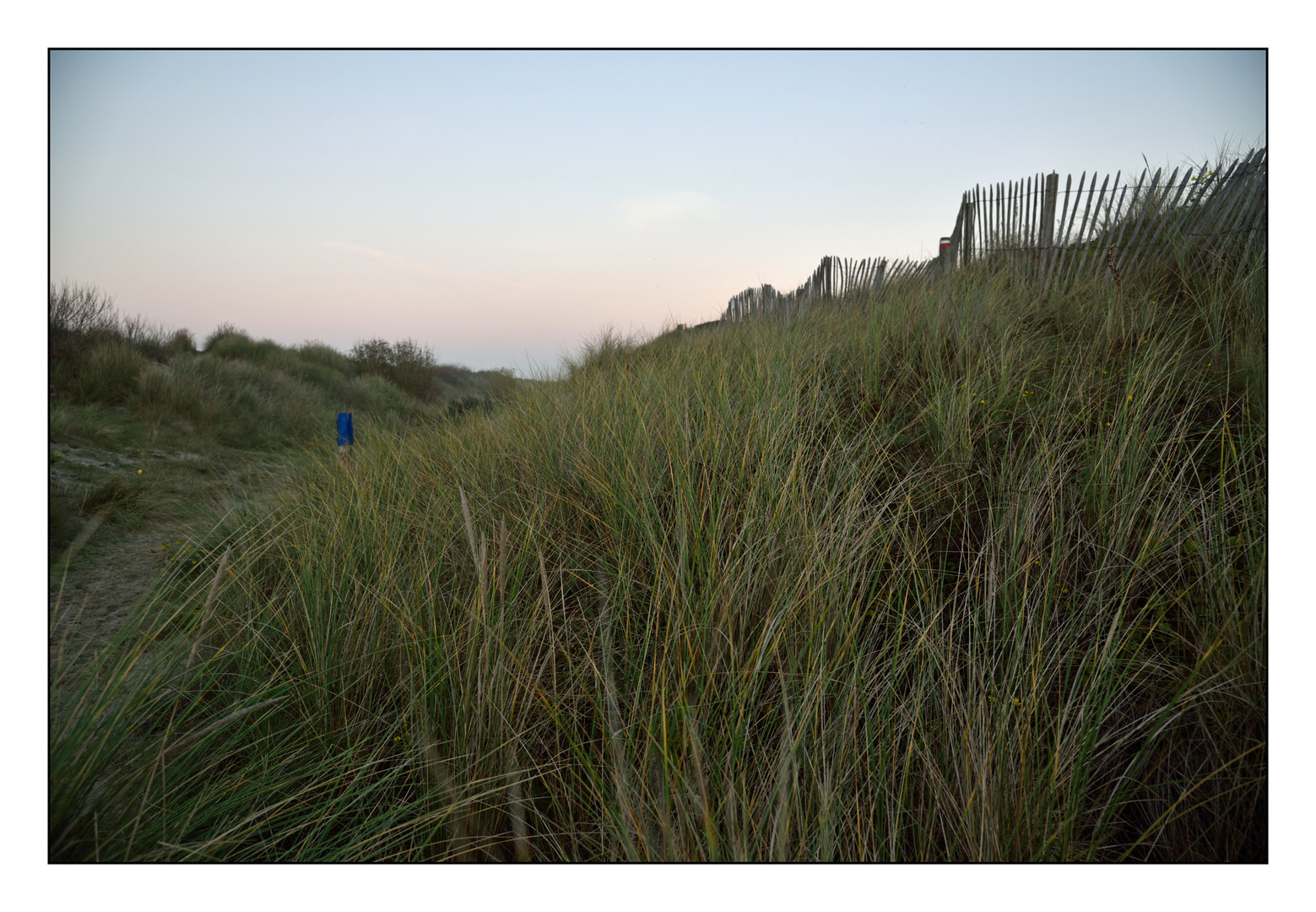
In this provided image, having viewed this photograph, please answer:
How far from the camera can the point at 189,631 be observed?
138cm

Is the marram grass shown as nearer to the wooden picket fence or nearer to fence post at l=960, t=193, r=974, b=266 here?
the wooden picket fence

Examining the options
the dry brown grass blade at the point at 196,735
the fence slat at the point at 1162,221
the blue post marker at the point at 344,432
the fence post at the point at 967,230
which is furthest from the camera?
the fence post at the point at 967,230

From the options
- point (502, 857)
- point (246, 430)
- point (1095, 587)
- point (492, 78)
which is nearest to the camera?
point (502, 857)

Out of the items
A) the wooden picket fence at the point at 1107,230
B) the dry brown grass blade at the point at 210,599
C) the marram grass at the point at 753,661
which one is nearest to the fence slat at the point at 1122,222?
the wooden picket fence at the point at 1107,230

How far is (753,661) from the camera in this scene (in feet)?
3.91

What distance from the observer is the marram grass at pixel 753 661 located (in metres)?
1.01

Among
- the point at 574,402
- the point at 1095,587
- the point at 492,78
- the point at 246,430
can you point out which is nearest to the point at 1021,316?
the point at 1095,587

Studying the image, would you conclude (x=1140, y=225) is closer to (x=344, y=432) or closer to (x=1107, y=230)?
(x=1107, y=230)

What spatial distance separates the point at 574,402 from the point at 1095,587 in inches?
94.3

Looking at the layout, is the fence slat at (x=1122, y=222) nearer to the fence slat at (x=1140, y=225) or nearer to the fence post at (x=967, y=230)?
the fence slat at (x=1140, y=225)

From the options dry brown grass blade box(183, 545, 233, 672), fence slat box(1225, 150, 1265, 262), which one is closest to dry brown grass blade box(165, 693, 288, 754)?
dry brown grass blade box(183, 545, 233, 672)

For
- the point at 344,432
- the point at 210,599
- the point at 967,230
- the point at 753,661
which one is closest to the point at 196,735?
the point at 210,599

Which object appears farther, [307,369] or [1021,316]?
[307,369]

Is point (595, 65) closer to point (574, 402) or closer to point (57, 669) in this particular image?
point (574, 402)
